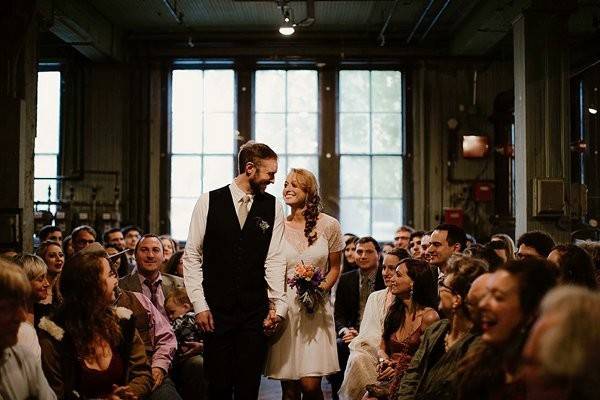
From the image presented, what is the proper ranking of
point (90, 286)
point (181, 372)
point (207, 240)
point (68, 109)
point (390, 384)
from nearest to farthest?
point (90, 286) → point (207, 240) → point (390, 384) → point (181, 372) → point (68, 109)

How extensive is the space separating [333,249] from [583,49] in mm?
7557

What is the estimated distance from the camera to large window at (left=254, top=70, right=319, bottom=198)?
11.4 m

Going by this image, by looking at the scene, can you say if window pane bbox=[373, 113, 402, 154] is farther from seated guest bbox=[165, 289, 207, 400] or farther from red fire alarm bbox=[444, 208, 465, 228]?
seated guest bbox=[165, 289, 207, 400]

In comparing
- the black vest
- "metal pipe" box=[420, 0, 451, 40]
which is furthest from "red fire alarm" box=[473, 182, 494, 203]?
the black vest

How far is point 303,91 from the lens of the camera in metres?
11.4

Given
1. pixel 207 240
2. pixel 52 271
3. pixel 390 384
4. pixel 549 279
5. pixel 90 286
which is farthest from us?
pixel 52 271

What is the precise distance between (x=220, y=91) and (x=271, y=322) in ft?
27.1

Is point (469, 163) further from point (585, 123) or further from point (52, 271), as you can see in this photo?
point (52, 271)

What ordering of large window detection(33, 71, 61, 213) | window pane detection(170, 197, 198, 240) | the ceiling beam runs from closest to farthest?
1. the ceiling beam
2. large window detection(33, 71, 61, 213)
3. window pane detection(170, 197, 198, 240)

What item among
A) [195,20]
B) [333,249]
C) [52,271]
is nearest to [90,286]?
[333,249]

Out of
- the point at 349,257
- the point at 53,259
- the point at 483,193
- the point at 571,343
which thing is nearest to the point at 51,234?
the point at 53,259

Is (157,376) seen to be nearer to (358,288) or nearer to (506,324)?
(506,324)

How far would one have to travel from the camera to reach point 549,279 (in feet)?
7.63

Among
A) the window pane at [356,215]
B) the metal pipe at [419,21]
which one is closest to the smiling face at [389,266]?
the metal pipe at [419,21]
